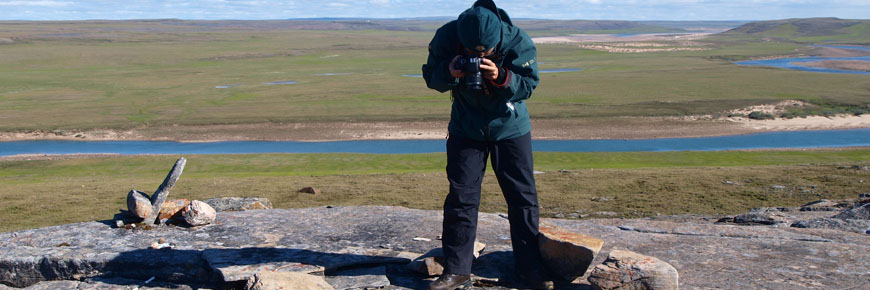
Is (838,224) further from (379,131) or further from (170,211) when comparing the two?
(379,131)

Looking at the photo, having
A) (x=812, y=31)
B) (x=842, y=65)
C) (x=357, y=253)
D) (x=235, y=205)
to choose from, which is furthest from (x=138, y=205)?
(x=812, y=31)

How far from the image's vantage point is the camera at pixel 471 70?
178 inches

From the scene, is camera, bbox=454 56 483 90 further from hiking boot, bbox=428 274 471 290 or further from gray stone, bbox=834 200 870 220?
gray stone, bbox=834 200 870 220

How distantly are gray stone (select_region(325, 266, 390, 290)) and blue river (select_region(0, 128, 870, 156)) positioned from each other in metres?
24.9

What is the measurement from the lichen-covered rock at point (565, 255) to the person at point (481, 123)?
0.16 metres

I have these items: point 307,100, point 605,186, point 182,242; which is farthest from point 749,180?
point 307,100

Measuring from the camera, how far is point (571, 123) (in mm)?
36406

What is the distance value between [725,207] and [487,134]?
37.2 feet

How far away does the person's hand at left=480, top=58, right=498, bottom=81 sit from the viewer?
4.56 m

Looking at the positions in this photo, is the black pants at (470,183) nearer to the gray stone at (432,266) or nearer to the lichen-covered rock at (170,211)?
the gray stone at (432,266)

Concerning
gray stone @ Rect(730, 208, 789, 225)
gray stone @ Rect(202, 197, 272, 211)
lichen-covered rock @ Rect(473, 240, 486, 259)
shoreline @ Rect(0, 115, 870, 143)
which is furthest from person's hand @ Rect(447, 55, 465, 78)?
shoreline @ Rect(0, 115, 870, 143)

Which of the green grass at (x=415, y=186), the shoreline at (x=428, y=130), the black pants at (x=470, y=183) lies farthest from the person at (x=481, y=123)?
the shoreline at (x=428, y=130)

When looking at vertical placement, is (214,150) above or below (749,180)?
below

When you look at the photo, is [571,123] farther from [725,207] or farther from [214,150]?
[725,207]
